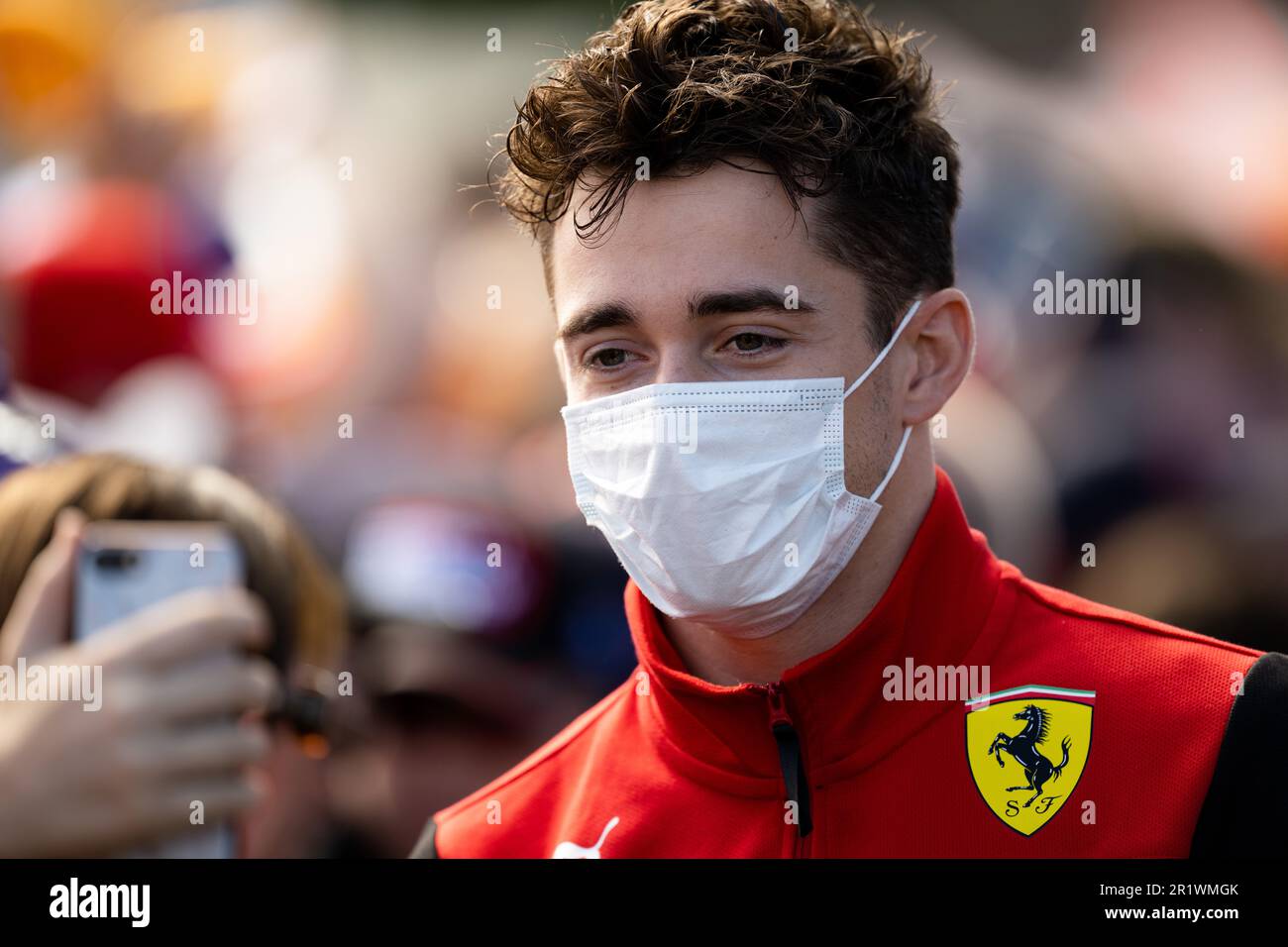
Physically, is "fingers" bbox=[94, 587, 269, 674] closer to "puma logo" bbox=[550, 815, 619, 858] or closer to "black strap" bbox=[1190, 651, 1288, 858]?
"puma logo" bbox=[550, 815, 619, 858]

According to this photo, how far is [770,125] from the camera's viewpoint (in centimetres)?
238

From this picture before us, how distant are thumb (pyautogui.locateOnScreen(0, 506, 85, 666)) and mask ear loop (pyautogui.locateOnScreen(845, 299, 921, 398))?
1656 mm

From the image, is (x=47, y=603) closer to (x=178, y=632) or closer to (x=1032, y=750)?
(x=178, y=632)

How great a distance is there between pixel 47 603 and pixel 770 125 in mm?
1765

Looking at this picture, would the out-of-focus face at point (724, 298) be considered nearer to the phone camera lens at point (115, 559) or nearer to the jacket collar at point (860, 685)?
the jacket collar at point (860, 685)

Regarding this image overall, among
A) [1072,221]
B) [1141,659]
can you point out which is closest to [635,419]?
[1141,659]

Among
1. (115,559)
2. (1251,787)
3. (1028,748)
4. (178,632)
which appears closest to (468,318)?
(115,559)

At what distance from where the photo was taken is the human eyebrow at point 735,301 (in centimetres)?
230

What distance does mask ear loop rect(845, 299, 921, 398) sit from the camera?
242 cm

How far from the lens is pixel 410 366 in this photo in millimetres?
5324

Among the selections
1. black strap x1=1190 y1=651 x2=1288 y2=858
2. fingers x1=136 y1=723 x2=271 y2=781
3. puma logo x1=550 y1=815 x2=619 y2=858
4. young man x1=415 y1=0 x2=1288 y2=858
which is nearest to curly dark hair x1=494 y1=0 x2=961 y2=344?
young man x1=415 y1=0 x2=1288 y2=858

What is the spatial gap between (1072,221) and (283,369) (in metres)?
3.02
